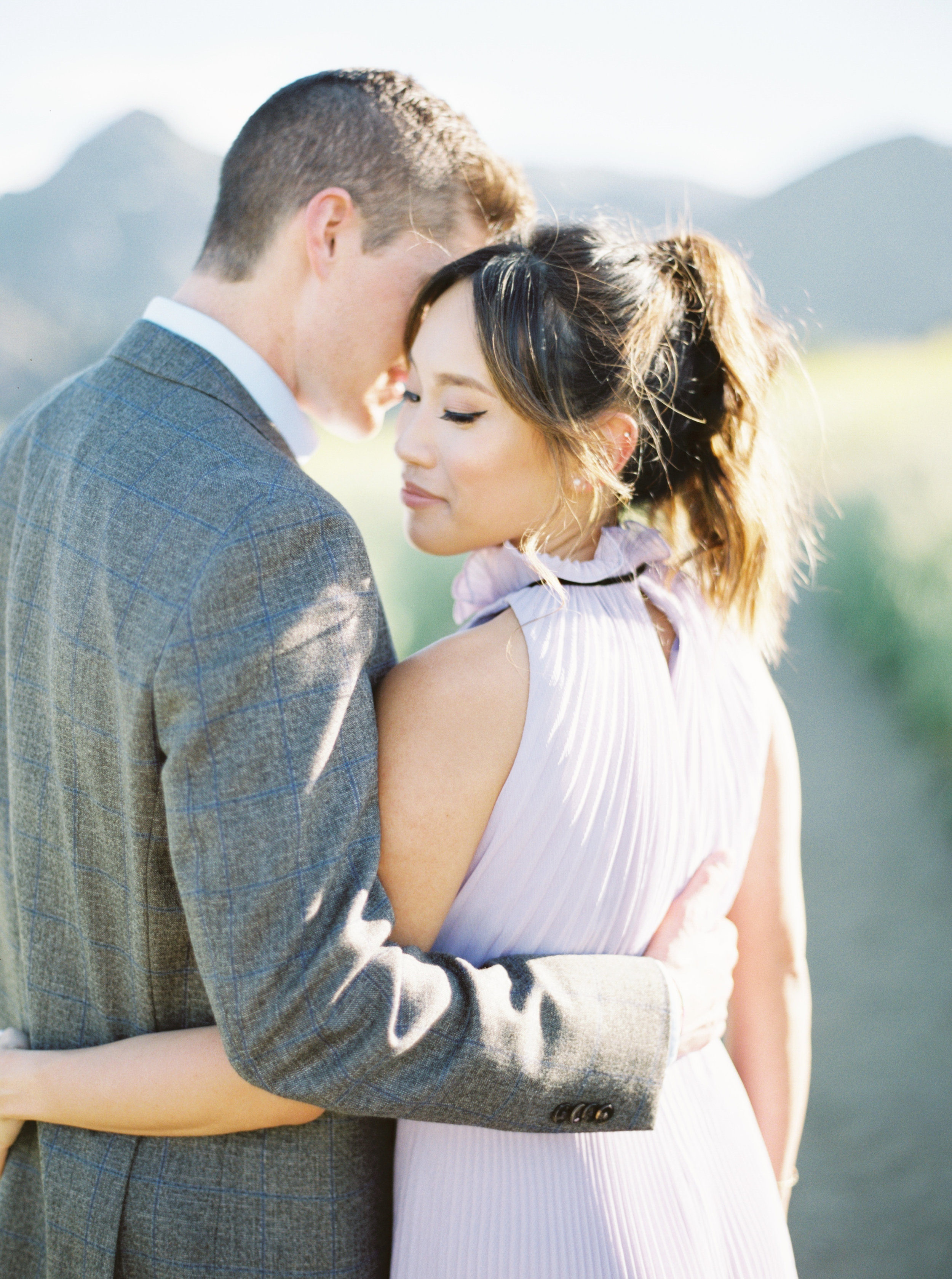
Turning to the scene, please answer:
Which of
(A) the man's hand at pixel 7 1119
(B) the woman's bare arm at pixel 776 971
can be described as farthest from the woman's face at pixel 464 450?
(A) the man's hand at pixel 7 1119

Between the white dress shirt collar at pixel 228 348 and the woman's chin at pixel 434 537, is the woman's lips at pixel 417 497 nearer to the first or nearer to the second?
the woman's chin at pixel 434 537

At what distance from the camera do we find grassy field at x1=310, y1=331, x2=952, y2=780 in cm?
264

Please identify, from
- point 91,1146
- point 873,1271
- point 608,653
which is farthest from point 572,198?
point 873,1271

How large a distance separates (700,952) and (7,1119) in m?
0.81

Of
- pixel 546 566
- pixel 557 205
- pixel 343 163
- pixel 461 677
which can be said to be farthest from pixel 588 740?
pixel 557 205

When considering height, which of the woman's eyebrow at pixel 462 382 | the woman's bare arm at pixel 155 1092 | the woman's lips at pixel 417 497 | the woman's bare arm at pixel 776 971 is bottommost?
the woman's bare arm at pixel 776 971

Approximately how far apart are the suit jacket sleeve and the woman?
0.09 metres

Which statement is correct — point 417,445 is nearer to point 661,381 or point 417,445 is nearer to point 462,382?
point 462,382

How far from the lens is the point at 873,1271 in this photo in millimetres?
2432

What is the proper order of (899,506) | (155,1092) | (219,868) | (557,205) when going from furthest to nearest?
(899,506), (557,205), (155,1092), (219,868)

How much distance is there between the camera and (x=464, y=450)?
121cm

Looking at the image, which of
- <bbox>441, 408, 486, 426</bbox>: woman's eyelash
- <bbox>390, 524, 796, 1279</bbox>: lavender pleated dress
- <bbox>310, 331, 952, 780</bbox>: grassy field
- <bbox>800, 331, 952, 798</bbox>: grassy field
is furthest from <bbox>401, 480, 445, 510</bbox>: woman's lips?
<bbox>800, 331, 952, 798</bbox>: grassy field

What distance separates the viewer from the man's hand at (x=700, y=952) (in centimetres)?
108

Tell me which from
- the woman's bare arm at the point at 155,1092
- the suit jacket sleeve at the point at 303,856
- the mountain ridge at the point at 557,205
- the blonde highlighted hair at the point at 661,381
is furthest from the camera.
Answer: the mountain ridge at the point at 557,205
